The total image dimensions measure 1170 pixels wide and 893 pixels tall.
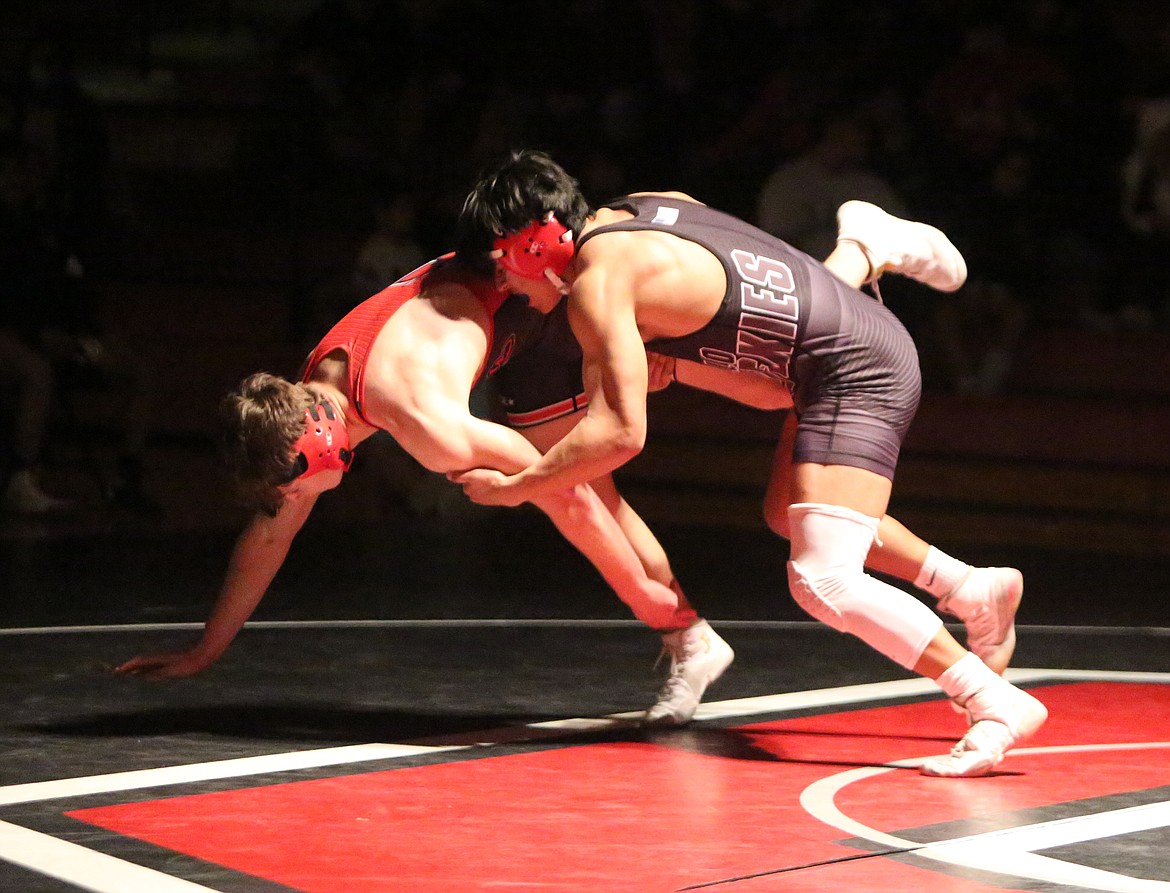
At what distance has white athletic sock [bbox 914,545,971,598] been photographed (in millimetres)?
3926

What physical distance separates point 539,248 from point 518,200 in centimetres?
10

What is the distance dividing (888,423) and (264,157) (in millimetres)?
7233

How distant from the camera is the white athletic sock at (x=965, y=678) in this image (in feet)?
11.5

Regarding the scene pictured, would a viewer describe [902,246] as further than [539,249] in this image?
Yes

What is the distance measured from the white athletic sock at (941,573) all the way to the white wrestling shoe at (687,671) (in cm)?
47

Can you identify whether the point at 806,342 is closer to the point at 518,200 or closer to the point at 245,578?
the point at 518,200

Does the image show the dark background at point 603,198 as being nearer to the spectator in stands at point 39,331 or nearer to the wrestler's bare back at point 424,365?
the spectator in stands at point 39,331

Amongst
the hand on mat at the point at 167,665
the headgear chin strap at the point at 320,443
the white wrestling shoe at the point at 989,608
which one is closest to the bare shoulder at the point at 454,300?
the headgear chin strap at the point at 320,443

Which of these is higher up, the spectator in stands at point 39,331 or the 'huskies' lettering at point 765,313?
the spectator in stands at point 39,331

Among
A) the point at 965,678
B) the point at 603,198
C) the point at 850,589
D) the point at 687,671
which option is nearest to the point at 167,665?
the point at 687,671

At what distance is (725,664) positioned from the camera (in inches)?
162

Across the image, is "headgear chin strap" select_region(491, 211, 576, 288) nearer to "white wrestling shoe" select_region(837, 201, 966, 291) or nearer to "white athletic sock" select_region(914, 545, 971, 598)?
"white wrestling shoe" select_region(837, 201, 966, 291)

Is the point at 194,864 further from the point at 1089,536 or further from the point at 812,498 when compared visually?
the point at 1089,536

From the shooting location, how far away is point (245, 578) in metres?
4.12
